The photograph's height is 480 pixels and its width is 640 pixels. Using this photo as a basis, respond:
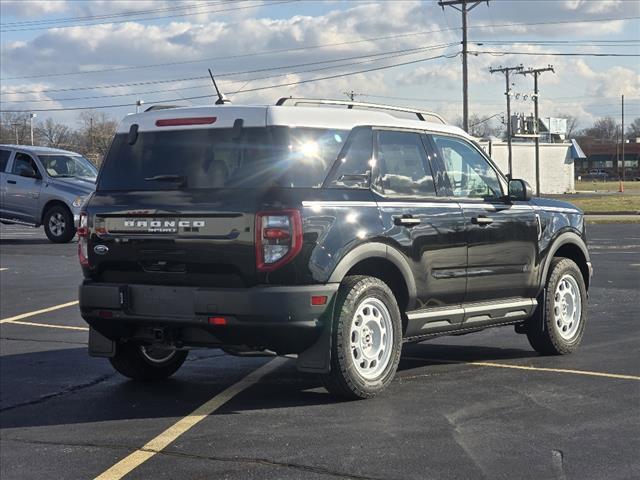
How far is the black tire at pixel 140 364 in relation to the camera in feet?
22.1

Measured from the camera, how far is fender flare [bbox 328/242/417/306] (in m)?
5.67

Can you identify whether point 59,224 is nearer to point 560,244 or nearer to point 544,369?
point 560,244

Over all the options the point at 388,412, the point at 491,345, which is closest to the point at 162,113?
the point at 388,412

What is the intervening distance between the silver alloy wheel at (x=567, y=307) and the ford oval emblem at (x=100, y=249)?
388 cm

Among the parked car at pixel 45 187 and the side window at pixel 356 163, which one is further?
the parked car at pixel 45 187

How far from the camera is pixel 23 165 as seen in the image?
20484mm

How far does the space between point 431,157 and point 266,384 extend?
2.15m

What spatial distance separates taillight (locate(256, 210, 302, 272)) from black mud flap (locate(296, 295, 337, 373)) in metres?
0.47

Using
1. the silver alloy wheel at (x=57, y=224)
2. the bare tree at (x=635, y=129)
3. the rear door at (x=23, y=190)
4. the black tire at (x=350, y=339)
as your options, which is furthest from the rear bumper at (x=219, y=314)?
the bare tree at (x=635, y=129)

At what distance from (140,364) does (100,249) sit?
121 cm

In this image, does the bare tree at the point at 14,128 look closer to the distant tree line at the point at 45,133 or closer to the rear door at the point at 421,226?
the distant tree line at the point at 45,133

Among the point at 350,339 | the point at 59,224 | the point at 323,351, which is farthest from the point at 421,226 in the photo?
the point at 59,224

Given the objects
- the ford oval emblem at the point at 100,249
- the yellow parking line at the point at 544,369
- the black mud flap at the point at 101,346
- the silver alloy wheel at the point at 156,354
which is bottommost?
the yellow parking line at the point at 544,369

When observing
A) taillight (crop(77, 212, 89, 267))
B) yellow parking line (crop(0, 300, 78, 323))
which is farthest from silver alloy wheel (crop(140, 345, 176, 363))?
yellow parking line (crop(0, 300, 78, 323))
